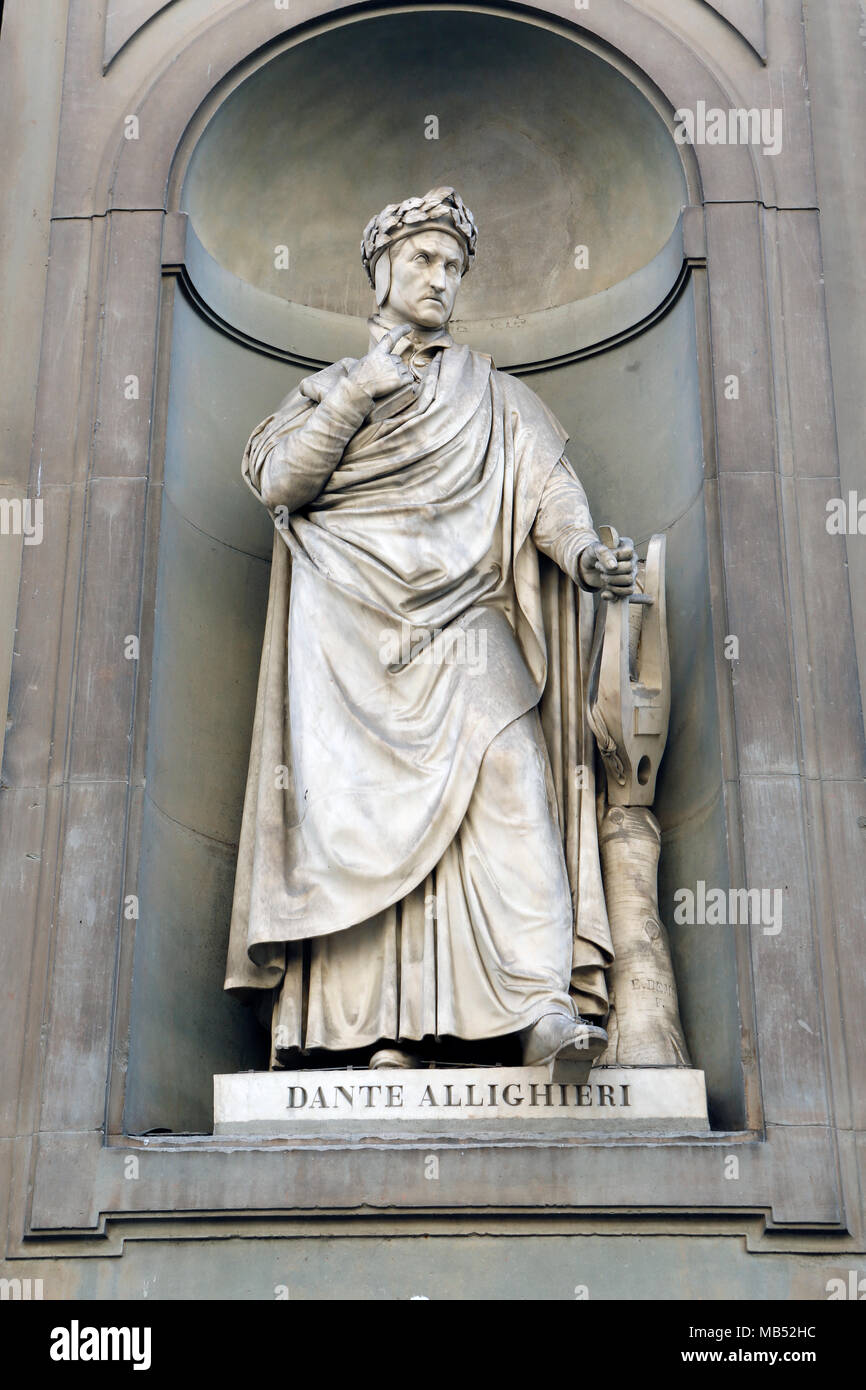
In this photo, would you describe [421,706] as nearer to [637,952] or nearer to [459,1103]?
[637,952]

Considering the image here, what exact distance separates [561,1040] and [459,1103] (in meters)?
0.40

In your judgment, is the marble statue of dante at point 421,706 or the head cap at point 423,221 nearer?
the marble statue of dante at point 421,706

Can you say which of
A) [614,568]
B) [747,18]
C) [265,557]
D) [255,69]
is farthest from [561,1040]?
[747,18]

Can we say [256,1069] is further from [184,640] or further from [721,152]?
[721,152]

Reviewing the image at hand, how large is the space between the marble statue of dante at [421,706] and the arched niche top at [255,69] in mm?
1019

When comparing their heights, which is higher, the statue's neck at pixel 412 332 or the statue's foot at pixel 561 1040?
the statue's neck at pixel 412 332

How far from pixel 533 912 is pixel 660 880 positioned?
81 centimetres

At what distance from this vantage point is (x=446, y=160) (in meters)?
9.61

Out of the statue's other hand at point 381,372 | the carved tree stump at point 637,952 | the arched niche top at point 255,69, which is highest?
the arched niche top at point 255,69

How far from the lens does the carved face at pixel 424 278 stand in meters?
8.19

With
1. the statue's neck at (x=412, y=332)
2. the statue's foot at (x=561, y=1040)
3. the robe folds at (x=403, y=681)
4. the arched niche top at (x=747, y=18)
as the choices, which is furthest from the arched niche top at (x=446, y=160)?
the statue's foot at (x=561, y=1040)

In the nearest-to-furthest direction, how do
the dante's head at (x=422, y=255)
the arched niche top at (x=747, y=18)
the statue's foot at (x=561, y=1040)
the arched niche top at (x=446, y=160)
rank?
1. the statue's foot at (x=561, y=1040)
2. the dante's head at (x=422, y=255)
3. the arched niche top at (x=747, y=18)
4. the arched niche top at (x=446, y=160)

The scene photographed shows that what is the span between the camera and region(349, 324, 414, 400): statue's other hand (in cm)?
774

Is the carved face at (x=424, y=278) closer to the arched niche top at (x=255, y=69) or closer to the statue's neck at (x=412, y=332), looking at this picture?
the statue's neck at (x=412, y=332)
